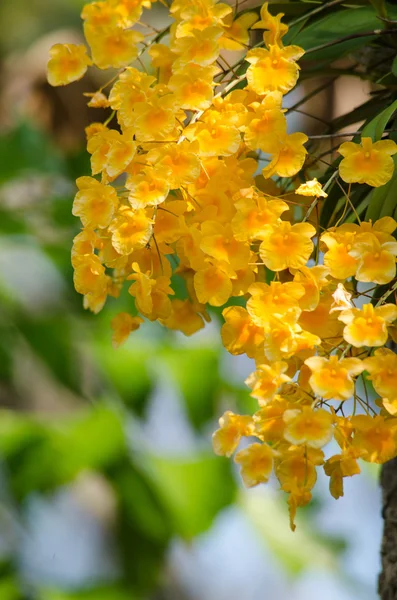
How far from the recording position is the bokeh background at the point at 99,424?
5.72ft

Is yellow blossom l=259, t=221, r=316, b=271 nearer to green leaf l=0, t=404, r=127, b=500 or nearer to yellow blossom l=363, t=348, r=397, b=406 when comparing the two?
yellow blossom l=363, t=348, r=397, b=406

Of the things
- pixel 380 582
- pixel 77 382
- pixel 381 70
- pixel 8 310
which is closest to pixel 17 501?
pixel 77 382

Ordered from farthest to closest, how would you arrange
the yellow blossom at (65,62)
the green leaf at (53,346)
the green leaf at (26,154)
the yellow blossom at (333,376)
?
the green leaf at (26,154)
the green leaf at (53,346)
the yellow blossom at (65,62)
the yellow blossom at (333,376)

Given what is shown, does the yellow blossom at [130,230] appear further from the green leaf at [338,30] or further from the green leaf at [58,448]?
the green leaf at [58,448]

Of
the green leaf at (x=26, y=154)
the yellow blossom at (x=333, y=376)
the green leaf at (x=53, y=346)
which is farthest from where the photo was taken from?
the green leaf at (x=26, y=154)

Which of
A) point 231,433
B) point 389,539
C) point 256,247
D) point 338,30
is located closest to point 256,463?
point 231,433

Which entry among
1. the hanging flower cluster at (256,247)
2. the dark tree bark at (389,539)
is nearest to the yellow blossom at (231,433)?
the hanging flower cluster at (256,247)

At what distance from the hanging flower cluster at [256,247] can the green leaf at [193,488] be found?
1345 millimetres

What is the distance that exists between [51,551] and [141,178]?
75.8 inches

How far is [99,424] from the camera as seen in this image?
181 cm

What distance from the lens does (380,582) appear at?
25.8 inches

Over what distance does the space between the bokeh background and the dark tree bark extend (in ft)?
2.99

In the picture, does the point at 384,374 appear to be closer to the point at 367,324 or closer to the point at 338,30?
the point at 367,324

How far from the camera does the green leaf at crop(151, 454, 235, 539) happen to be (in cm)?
181
